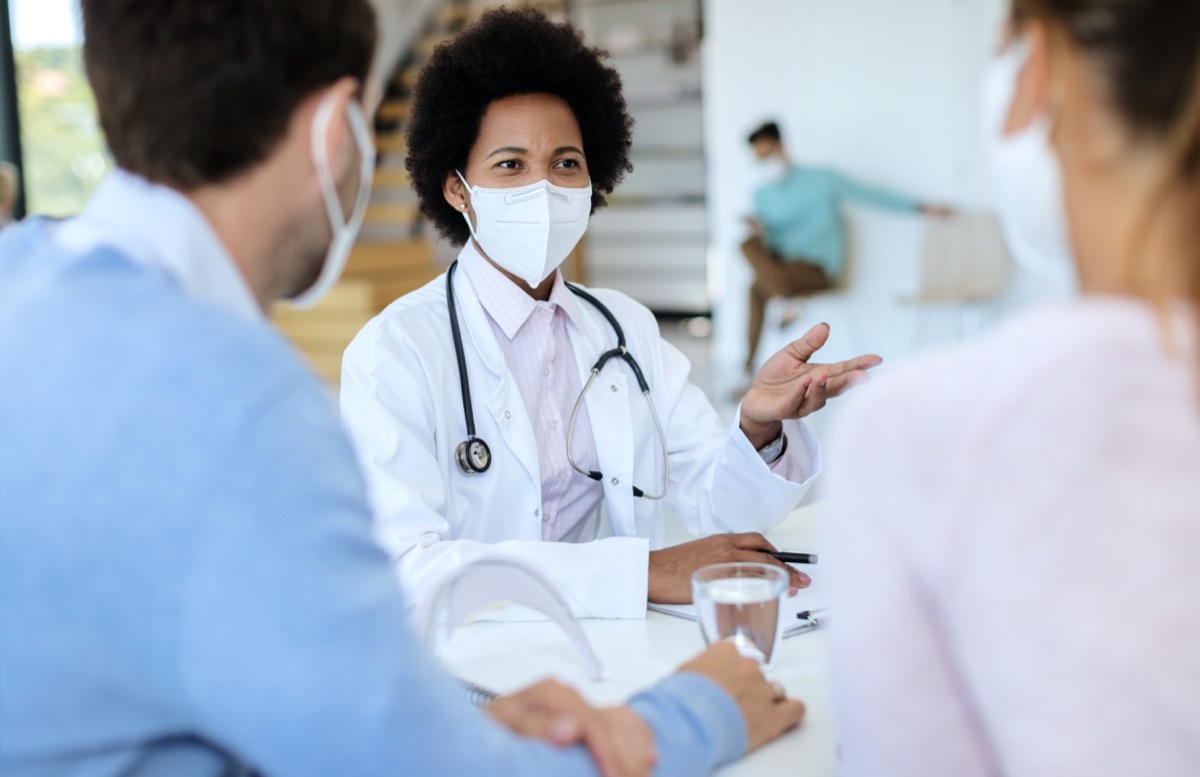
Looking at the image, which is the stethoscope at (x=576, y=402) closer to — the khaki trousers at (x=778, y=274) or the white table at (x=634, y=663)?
the white table at (x=634, y=663)

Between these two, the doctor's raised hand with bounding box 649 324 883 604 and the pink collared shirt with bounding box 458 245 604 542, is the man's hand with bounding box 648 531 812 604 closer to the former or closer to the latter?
the doctor's raised hand with bounding box 649 324 883 604

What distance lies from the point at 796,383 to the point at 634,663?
0.54m

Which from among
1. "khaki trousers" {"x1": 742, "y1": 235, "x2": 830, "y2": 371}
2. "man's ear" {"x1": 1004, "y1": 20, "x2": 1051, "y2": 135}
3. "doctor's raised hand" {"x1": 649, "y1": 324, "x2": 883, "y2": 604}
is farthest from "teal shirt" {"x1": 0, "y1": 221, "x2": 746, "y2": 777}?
"khaki trousers" {"x1": 742, "y1": 235, "x2": 830, "y2": 371}

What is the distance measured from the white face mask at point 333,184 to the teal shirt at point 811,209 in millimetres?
5874

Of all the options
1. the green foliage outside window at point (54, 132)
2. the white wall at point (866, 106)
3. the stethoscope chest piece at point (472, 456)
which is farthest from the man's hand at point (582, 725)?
the green foliage outside window at point (54, 132)

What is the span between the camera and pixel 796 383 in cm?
157

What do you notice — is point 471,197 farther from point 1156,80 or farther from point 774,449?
point 1156,80

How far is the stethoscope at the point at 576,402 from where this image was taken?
Result: 1655 mm

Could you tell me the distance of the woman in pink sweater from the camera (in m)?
0.64

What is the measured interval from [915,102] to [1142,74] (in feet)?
20.7

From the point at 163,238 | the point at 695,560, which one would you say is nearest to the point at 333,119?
the point at 163,238

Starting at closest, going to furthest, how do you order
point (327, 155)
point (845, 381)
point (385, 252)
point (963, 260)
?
point (327, 155) → point (845, 381) → point (963, 260) → point (385, 252)

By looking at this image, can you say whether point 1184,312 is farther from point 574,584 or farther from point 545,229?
point 545,229

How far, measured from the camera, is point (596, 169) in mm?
2225
